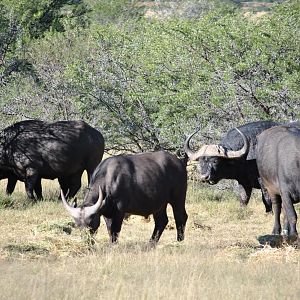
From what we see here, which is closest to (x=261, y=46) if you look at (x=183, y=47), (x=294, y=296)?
(x=183, y=47)

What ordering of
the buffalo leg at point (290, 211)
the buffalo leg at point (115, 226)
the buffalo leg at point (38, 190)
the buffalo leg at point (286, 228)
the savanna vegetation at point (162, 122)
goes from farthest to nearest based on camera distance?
the buffalo leg at point (38, 190) < the buffalo leg at point (286, 228) < the buffalo leg at point (290, 211) < the buffalo leg at point (115, 226) < the savanna vegetation at point (162, 122)

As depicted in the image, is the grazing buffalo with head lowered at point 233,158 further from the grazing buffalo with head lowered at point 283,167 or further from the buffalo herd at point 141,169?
the grazing buffalo with head lowered at point 283,167

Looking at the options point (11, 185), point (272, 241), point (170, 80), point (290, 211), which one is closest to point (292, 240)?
point (272, 241)

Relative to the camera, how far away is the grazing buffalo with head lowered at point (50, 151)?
1731cm

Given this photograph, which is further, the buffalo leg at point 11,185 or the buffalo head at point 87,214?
the buffalo leg at point 11,185

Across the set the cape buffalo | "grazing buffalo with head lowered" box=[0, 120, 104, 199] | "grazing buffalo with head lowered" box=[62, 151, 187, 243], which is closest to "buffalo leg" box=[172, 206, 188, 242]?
"grazing buffalo with head lowered" box=[62, 151, 187, 243]

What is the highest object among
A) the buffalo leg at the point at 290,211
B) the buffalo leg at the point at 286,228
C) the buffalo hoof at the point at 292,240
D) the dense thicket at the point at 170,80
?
the dense thicket at the point at 170,80

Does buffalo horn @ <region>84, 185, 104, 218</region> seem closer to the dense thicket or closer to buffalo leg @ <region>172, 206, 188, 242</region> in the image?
buffalo leg @ <region>172, 206, 188, 242</region>

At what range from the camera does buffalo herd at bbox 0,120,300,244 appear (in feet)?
38.4

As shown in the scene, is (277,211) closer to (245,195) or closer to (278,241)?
(278,241)

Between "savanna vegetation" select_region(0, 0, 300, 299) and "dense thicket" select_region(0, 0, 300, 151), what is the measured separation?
0.03 meters

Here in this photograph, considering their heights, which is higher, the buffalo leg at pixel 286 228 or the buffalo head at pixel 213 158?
the buffalo head at pixel 213 158

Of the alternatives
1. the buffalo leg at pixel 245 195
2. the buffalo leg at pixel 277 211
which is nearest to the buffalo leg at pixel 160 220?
the buffalo leg at pixel 277 211

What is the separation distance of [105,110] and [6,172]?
341 centimetres
